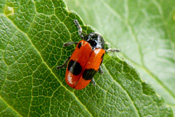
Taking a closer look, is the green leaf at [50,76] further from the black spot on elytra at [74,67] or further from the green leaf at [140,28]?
the green leaf at [140,28]

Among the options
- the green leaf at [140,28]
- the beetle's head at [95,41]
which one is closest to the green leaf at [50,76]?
the beetle's head at [95,41]

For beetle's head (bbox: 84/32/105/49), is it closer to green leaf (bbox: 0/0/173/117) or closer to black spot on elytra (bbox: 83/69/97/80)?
green leaf (bbox: 0/0/173/117)

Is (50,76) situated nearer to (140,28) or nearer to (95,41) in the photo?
(95,41)

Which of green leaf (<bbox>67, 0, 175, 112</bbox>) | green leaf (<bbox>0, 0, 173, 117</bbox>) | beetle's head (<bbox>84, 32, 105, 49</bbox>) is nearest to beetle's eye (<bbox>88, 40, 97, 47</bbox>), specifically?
beetle's head (<bbox>84, 32, 105, 49</bbox>)

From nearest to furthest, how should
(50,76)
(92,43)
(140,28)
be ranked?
(50,76)
(92,43)
(140,28)

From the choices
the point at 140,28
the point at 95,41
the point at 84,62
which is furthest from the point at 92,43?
the point at 140,28
